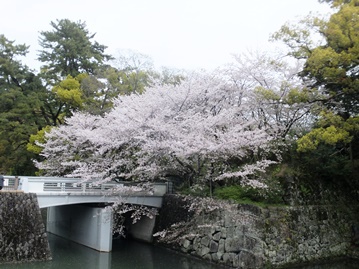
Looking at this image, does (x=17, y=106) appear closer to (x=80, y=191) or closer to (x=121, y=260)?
(x=80, y=191)

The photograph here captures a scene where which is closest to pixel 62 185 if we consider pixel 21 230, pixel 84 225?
pixel 21 230

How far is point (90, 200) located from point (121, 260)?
9.49 feet

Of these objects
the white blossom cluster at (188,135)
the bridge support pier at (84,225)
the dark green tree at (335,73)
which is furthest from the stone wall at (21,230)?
the dark green tree at (335,73)

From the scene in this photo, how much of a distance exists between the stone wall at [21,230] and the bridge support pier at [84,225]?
292 cm

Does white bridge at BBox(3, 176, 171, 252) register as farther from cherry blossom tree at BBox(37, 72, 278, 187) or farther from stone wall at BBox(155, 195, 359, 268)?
stone wall at BBox(155, 195, 359, 268)

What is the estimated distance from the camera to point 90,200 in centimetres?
1492

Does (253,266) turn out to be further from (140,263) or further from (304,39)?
(304,39)

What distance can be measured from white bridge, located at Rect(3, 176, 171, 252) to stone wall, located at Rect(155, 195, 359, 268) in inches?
79.8

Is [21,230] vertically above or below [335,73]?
below

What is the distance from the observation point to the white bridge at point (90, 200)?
44.2 ft

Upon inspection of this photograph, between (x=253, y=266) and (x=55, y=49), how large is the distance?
2040cm

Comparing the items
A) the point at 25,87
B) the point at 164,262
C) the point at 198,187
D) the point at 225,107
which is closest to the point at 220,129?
the point at 225,107

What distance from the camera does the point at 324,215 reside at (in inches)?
552

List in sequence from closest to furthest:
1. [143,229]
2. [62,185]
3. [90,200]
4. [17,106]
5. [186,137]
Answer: [186,137] < [62,185] < [90,200] < [143,229] < [17,106]
